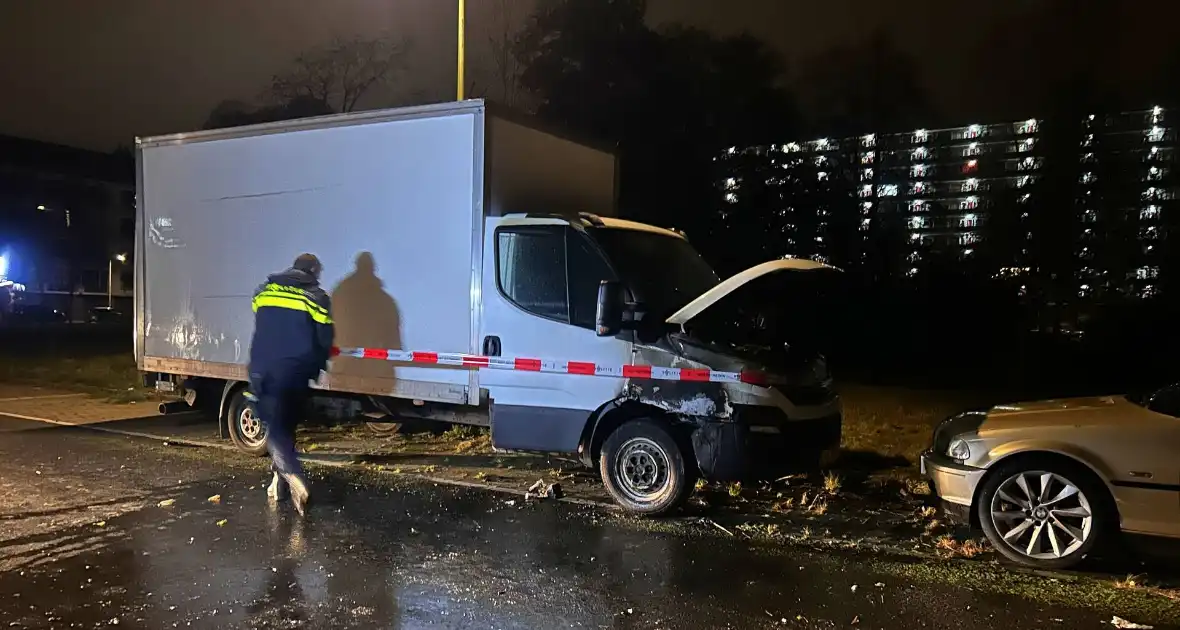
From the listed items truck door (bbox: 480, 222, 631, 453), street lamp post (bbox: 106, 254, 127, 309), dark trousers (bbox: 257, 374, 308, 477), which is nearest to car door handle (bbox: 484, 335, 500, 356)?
truck door (bbox: 480, 222, 631, 453)

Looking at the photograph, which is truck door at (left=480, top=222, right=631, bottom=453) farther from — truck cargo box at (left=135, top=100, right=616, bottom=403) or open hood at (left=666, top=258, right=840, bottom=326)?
open hood at (left=666, top=258, right=840, bottom=326)

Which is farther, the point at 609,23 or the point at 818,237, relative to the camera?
the point at 818,237

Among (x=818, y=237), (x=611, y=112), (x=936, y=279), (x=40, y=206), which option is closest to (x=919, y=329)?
(x=936, y=279)

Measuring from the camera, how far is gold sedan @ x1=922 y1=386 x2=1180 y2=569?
192 inches

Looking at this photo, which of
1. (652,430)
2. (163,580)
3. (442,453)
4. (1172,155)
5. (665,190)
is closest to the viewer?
(163,580)

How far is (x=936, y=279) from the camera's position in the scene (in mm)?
22703

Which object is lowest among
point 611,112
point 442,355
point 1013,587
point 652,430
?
point 1013,587

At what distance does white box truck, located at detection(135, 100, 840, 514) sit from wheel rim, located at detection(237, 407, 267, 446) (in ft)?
0.09

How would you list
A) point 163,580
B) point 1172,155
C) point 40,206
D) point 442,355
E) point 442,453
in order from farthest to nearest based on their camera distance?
point 40,206 < point 1172,155 < point 442,453 < point 442,355 < point 163,580

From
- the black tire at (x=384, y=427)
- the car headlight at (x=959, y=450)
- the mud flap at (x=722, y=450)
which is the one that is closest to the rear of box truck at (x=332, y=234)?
the black tire at (x=384, y=427)

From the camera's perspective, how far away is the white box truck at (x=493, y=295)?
608 cm

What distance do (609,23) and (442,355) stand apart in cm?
1691

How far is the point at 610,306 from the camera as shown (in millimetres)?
5879

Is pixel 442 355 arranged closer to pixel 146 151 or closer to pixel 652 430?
pixel 652 430
